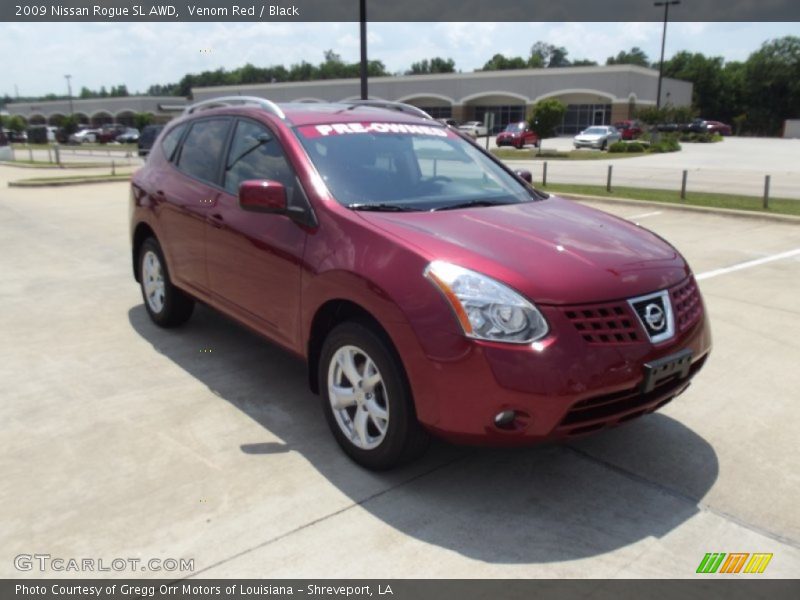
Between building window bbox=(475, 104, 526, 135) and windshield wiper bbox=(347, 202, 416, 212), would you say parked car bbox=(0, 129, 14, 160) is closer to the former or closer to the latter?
windshield wiper bbox=(347, 202, 416, 212)

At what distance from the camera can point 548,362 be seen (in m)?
2.87

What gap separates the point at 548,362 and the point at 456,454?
1.07 metres

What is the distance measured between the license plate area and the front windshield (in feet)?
4.75

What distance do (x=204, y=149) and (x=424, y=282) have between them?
8.77 feet

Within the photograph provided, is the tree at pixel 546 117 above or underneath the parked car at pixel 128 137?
above

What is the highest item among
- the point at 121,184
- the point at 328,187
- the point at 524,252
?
the point at 328,187

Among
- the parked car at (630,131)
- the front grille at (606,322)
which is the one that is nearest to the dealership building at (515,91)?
the parked car at (630,131)

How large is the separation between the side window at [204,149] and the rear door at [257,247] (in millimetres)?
166

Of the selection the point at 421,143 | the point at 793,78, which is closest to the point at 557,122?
the point at 421,143

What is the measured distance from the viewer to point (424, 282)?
3.05 meters

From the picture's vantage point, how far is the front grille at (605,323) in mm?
2961

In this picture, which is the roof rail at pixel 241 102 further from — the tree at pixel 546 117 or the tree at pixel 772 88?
the tree at pixel 772 88

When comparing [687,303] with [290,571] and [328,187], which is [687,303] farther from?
[290,571]

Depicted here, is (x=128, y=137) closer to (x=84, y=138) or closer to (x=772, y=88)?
(x=84, y=138)
